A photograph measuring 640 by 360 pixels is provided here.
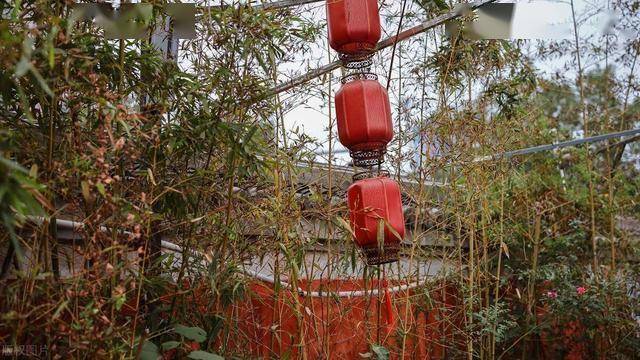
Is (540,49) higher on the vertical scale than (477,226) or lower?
higher

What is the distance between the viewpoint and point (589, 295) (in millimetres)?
4906

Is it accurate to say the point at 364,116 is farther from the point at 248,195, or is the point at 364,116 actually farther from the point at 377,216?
the point at 248,195

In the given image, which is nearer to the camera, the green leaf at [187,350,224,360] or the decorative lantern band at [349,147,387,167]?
the green leaf at [187,350,224,360]

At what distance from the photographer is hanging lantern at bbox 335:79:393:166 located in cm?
278

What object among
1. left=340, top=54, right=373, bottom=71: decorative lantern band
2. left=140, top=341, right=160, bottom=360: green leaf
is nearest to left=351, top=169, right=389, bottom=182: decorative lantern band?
left=340, top=54, right=373, bottom=71: decorative lantern band

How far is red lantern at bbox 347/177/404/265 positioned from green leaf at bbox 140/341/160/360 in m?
0.89

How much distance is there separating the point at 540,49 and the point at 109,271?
15.6 feet

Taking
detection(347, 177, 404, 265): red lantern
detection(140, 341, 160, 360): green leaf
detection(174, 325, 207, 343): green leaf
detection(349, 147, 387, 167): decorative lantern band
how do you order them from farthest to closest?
detection(349, 147, 387, 167): decorative lantern band, detection(347, 177, 404, 265): red lantern, detection(174, 325, 207, 343): green leaf, detection(140, 341, 160, 360): green leaf

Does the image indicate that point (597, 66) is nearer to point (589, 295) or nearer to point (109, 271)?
point (589, 295)

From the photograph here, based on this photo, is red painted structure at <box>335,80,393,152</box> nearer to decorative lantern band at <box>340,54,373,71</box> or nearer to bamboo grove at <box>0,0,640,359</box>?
decorative lantern band at <box>340,54,373,71</box>

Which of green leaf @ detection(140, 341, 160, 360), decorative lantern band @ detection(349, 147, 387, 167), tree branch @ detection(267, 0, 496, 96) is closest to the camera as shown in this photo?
green leaf @ detection(140, 341, 160, 360)

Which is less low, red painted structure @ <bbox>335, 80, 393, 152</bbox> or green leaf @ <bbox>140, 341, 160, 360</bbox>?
red painted structure @ <bbox>335, 80, 393, 152</bbox>

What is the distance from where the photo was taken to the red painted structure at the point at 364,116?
9.10ft

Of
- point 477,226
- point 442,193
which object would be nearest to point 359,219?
point 442,193
